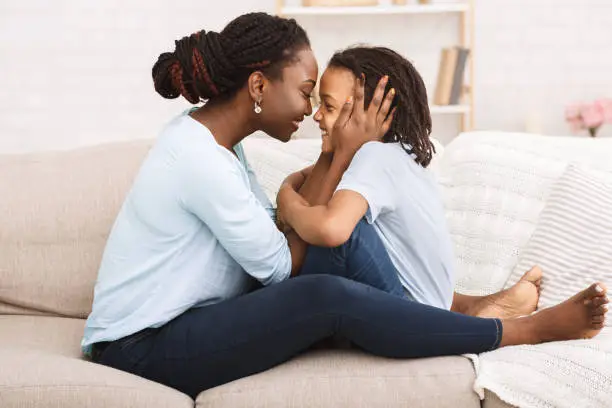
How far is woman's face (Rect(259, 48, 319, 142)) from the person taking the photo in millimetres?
1806

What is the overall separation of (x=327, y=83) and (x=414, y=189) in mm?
304

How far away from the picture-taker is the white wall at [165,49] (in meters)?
4.27

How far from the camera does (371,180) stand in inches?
69.4

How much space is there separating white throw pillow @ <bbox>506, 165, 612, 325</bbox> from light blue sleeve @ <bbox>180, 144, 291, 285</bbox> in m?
0.77

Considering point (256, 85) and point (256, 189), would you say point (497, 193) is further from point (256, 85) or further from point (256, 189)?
point (256, 85)

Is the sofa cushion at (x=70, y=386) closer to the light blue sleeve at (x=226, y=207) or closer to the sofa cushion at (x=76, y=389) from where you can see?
the sofa cushion at (x=76, y=389)

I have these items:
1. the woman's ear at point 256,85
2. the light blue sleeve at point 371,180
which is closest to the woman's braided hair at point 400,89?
the light blue sleeve at point 371,180

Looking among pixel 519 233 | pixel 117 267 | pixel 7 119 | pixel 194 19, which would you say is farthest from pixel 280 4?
pixel 117 267

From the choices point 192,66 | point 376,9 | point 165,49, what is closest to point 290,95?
point 192,66

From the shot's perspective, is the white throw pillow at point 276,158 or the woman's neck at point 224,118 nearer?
the woman's neck at point 224,118

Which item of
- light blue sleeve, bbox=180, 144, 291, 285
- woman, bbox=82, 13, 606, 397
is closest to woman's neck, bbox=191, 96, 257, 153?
woman, bbox=82, 13, 606, 397

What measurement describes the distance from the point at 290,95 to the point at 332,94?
5.5 inches

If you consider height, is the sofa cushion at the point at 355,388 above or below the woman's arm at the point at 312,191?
below

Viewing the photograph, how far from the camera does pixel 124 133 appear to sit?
4375 millimetres
